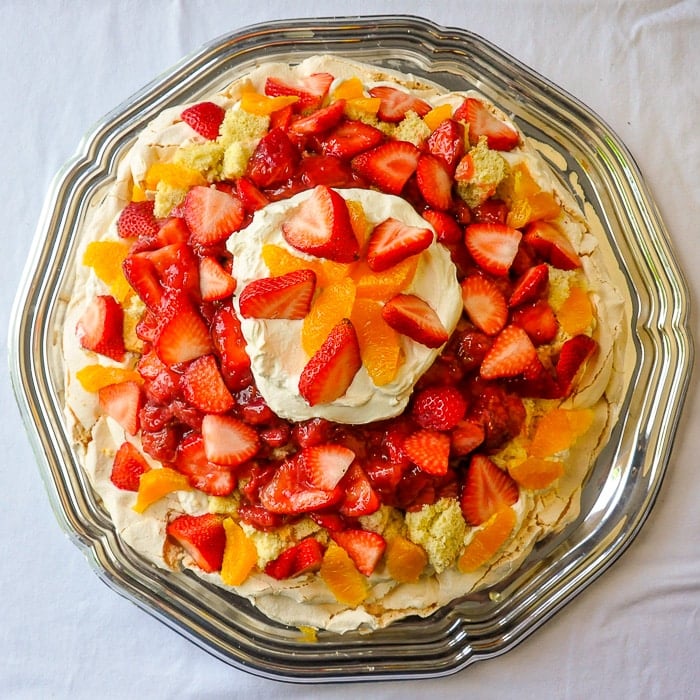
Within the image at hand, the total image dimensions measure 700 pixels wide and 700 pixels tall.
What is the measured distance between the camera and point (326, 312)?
170cm

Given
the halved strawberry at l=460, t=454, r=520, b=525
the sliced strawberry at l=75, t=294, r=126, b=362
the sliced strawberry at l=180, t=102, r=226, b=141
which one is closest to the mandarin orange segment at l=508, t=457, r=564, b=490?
the halved strawberry at l=460, t=454, r=520, b=525

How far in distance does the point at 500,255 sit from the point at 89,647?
1795 millimetres

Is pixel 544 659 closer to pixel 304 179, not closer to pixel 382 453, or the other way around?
pixel 382 453

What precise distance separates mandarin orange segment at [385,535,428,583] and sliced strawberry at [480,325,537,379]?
49cm

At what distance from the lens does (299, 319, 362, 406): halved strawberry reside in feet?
5.43

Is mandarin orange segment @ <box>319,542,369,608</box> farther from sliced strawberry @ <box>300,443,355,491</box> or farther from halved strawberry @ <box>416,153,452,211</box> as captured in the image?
halved strawberry @ <box>416,153,452,211</box>

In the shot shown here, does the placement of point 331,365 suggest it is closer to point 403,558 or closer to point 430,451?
point 430,451

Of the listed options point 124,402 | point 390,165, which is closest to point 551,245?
point 390,165

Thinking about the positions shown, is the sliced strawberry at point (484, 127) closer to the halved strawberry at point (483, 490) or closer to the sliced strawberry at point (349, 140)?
the sliced strawberry at point (349, 140)

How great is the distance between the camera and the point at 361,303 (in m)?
1.73

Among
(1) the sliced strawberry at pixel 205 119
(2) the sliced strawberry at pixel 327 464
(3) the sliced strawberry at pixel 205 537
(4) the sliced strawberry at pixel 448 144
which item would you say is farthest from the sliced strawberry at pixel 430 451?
(1) the sliced strawberry at pixel 205 119

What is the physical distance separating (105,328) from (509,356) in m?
1.07

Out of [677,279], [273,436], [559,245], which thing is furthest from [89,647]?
[677,279]

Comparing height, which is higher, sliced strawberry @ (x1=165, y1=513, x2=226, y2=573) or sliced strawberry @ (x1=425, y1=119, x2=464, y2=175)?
sliced strawberry @ (x1=425, y1=119, x2=464, y2=175)
